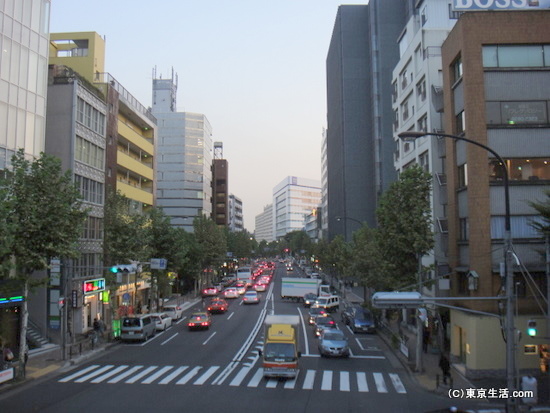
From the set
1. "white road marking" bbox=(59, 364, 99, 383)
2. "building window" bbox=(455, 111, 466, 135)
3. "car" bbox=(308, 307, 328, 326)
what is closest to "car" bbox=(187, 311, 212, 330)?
"car" bbox=(308, 307, 328, 326)

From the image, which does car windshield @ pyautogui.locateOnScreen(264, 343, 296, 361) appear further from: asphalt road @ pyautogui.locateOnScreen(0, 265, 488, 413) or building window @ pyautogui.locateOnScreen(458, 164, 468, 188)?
building window @ pyautogui.locateOnScreen(458, 164, 468, 188)

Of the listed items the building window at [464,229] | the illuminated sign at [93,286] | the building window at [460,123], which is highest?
the building window at [460,123]

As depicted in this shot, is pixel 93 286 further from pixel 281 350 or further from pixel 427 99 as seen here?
pixel 427 99

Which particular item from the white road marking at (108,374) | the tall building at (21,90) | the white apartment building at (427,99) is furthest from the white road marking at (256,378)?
the tall building at (21,90)

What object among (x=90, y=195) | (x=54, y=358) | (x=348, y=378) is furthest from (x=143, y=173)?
(x=348, y=378)

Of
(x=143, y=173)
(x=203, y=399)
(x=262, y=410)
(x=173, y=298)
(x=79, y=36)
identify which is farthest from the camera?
(x=173, y=298)

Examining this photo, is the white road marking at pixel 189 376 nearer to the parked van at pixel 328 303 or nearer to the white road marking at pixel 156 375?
the white road marking at pixel 156 375

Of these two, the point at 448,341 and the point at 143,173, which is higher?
Result: the point at 143,173

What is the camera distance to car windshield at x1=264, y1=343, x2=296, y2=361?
1008 inches

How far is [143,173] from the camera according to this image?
2445 inches

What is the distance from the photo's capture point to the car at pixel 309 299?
61.2 m

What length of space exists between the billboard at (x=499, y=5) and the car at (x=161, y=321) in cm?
3287

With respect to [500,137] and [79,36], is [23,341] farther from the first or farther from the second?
[79,36]

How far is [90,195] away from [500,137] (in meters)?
34.1
